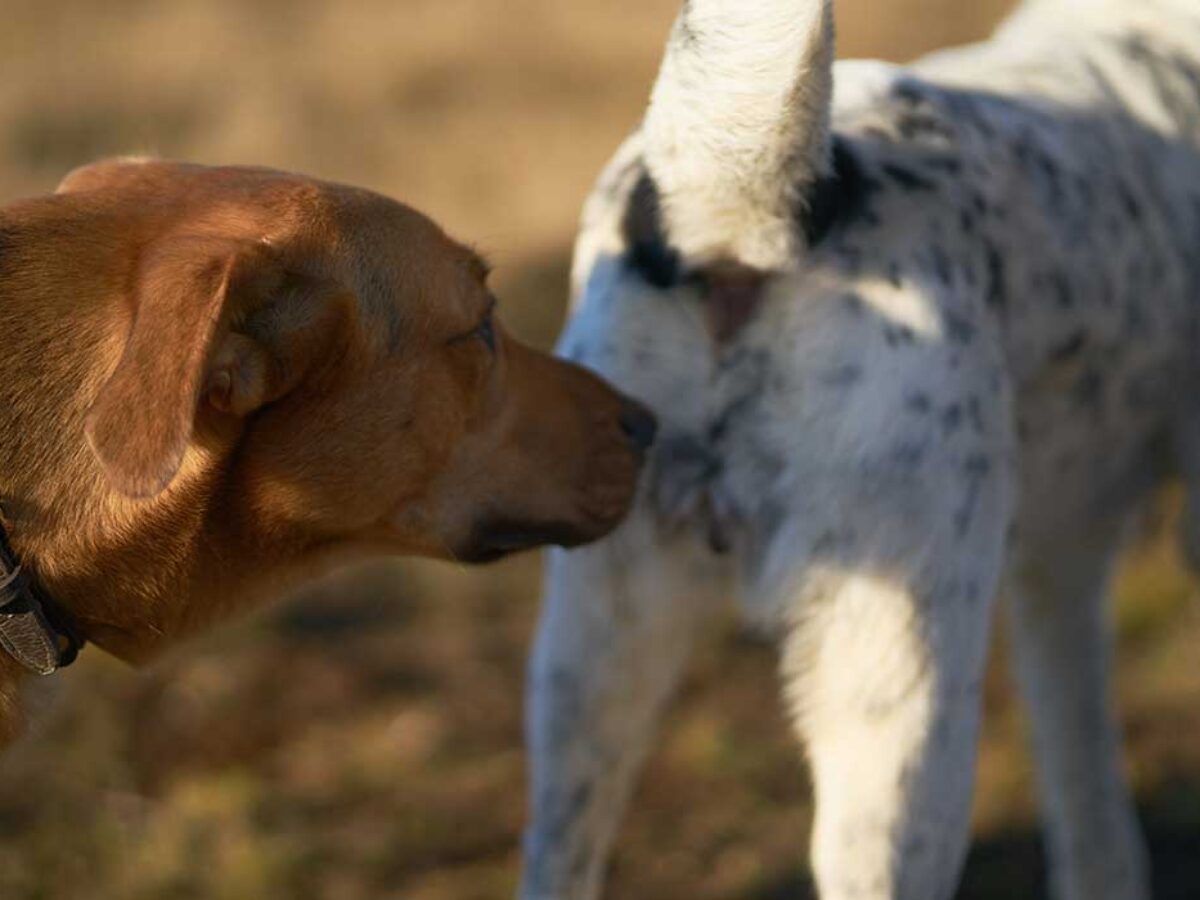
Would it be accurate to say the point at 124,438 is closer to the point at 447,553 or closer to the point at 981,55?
the point at 447,553

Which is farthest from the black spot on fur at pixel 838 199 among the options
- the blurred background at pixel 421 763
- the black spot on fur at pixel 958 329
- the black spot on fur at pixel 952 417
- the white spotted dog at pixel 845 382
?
the blurred background at pixel 421 763

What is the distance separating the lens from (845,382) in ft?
8.25

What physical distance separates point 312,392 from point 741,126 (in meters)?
0.72

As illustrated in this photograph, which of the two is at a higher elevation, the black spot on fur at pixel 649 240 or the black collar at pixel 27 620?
the black spot on fur at pixel 649 240

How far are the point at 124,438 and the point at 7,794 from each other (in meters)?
2.61

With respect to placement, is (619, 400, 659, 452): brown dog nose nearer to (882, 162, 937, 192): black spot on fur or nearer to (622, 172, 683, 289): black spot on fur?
(622, 172, 683, 289): black spot on fur

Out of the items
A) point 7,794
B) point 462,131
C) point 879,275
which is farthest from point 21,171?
point 879,275

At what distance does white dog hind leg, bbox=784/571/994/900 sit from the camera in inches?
98.3

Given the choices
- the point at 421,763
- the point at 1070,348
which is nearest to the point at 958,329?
the point at 1070,348

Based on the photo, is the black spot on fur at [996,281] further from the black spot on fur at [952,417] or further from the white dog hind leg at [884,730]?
the white dog hind leg at [884,730]

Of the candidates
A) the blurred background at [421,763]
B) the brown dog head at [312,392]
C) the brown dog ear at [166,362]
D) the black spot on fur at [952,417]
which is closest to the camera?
the brown dog ear at [166,362]

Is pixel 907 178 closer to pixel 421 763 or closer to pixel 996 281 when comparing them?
pixel 996 281

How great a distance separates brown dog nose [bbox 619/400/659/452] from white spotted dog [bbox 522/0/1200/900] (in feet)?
0.12

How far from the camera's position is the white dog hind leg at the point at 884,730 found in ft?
8.20
